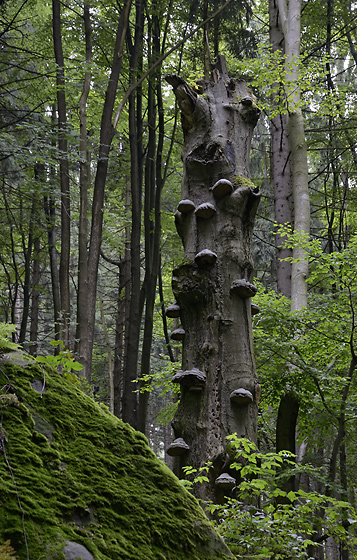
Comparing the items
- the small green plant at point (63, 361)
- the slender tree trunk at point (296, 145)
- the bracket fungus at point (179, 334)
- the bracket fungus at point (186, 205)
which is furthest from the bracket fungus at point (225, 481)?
the slender tree trunk at point (296, 145)

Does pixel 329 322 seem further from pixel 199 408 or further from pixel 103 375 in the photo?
pixel 103 375

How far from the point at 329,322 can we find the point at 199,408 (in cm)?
219

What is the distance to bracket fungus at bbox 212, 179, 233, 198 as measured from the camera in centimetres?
411

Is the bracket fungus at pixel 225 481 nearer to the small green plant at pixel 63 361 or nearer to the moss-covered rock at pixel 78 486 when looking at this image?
the moss-covered rock at pixel 78 486

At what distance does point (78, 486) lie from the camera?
4.75ft

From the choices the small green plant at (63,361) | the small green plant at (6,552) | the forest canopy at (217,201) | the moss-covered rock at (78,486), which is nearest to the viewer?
the small green plant at (6,552)

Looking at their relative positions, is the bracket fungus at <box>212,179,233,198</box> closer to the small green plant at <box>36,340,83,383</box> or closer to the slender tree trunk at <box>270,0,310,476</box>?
the small green plant at <box>36,340,83,383</box>

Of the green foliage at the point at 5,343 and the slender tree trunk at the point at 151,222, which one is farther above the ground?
the slender tree trunk at the point at 151,222

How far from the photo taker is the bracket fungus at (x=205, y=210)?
13.5 feet

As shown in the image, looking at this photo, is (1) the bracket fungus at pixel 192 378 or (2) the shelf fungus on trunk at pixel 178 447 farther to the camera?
(1) the bracket fungus at pixel 192 378

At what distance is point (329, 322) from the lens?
5145 millimetres

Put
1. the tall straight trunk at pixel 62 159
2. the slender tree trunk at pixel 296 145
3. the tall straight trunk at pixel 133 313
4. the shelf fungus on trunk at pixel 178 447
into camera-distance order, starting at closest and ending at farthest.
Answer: the shelf fungus on trunk at pixel 178 447
the slender tree trunk at pixel 296 145
the tall straight trunk at pixel 62 159
the tall straight trunk at pixel 133 313

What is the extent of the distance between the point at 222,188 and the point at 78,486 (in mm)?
3167

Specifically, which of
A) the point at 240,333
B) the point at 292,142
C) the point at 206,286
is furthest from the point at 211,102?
the point at 292,142
